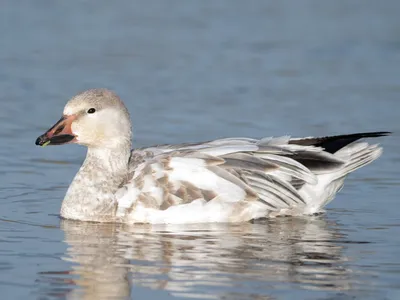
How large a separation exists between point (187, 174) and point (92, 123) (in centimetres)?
108

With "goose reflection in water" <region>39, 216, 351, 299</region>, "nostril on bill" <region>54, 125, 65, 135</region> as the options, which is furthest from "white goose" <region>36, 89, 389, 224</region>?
"goose reflection in water" <region>39, 216, 351, 299</region>

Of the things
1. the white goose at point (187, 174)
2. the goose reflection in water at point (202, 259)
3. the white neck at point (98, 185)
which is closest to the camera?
the goose reflection in water at point (202, 259)

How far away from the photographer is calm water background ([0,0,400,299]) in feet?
29.5

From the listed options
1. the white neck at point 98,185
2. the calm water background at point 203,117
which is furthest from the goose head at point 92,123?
the calm water background at point 203,117

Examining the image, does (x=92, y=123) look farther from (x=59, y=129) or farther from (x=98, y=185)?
(x=98, y=185)

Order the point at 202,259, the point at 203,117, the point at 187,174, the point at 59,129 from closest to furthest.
A: the point at 202,259, the point at 187,174, the point at 59,129, the point at 203,117

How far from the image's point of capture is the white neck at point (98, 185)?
1106 centimetres

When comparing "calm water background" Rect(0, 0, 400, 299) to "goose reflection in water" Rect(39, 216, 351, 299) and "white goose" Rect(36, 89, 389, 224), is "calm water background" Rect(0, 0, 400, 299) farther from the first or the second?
"white goose" Rect(36, 89, 389, 224)

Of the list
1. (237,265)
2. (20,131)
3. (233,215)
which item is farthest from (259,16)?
(237,265)

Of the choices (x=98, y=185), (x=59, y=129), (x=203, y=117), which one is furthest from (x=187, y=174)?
(x=203, y=117)

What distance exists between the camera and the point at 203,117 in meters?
15.5

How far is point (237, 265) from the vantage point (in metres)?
9.34

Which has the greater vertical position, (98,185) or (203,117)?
(203,117)

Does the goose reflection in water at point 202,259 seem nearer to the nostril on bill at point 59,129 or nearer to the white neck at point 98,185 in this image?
the white neck at point 98,185
